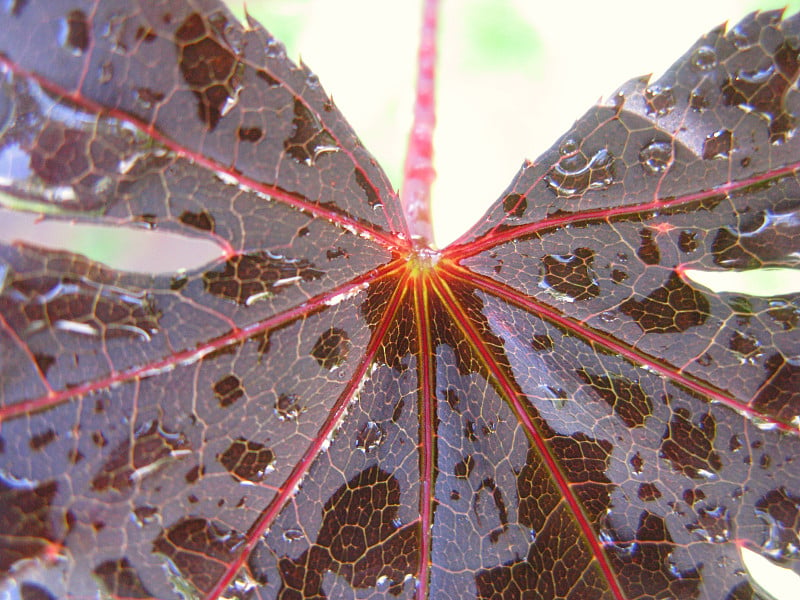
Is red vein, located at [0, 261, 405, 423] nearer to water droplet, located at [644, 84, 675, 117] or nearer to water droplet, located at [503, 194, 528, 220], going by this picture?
water droplet, located at [503, 194, 528, 220]

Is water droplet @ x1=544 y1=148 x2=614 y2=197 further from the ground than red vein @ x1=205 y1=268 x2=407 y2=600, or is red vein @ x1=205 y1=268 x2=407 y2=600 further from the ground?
water droplet @ x1=544 y1=148 x2=614 y2=197

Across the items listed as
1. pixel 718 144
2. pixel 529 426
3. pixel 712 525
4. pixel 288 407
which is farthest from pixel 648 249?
pixel 288 407

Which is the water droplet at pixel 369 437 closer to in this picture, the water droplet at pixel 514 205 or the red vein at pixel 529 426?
the red vein at pixel 529 426

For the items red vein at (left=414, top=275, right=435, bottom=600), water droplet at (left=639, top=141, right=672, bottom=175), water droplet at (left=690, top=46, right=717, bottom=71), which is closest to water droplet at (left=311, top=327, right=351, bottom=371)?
red vein at (left=414, top=275, right=435, bottom=600)

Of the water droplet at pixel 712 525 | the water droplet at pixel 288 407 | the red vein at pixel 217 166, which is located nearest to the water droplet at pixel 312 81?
the red vein at pixel 217 166

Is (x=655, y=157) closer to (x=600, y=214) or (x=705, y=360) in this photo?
(x=600, y=214)
